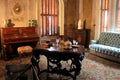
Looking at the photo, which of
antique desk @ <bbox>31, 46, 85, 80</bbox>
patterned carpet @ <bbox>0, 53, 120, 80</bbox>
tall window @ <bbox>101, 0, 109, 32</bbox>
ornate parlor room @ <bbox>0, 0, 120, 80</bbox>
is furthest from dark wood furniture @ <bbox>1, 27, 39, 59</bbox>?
tall window @ <bbox>101, 0, 109, 32</bbox>

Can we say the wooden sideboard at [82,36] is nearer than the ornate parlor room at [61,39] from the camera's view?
No

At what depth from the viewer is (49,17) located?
7965 mm

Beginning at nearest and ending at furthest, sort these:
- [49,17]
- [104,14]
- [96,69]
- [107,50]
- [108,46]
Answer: [96,69] < [107,50] < [108,46] < [104,14] < [49,17]

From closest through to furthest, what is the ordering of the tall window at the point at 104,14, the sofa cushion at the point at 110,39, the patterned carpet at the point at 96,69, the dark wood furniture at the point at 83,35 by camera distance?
the patterned carpet at the point at 96,69, the sofa cushion at the point at 110,39, the tall window at the point at 104,14, the dark wood furniture at the point at 83,35

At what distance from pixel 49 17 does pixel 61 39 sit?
3.16 m

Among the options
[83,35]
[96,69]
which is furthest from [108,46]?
[83,35]

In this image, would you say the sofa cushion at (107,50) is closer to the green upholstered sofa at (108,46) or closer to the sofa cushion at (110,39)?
the green upholstered sofa at (108,46)

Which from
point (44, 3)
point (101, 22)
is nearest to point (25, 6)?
point (44, 3)

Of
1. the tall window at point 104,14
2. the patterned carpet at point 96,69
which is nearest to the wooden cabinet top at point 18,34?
the patterned carpet at point 96,69

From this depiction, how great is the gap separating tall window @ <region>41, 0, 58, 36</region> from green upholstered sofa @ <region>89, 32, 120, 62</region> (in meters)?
2.92

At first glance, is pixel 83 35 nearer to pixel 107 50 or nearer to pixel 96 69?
pixel 107 50

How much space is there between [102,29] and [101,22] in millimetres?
290

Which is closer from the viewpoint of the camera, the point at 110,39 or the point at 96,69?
the point at 96,69

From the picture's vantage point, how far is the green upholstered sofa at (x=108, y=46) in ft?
15.9
